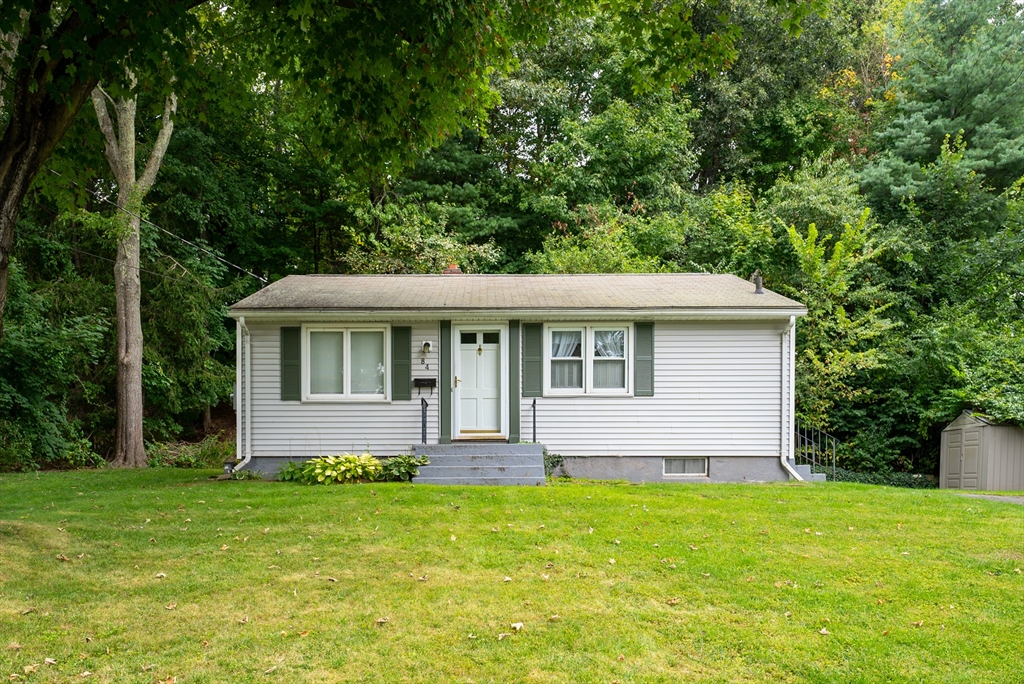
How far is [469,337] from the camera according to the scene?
11.6 m

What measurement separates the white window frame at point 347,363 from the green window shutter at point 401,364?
8cm

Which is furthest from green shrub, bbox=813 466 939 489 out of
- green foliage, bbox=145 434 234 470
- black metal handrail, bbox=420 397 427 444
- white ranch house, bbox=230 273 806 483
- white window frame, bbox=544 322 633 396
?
green foliage, bbox=145 434 234 470

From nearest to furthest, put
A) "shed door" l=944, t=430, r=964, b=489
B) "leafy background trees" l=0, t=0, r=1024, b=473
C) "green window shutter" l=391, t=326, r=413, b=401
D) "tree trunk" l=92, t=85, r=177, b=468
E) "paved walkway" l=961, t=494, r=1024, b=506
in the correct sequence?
"leafy background trees" l=0, t=0, r=1024, b=473
"paved walkway" l=961, t=494, r=1024, b=506
"green window shutter" l=391, t=326, r=413, b=401
"shed door" l=944, t=430, r=964, b=489
"tree trunk" l=92, t=85, r=177, b=468

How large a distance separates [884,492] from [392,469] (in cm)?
739

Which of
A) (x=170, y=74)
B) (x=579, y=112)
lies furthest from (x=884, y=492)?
(x=579, y=112)

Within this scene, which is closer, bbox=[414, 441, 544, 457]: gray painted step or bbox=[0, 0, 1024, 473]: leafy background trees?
bbox=[0, 0, 1024, 473]: leafy background trees

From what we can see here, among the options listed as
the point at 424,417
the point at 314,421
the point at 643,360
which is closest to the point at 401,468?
the point at 424,417

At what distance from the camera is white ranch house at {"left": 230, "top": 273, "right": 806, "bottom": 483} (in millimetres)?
11305

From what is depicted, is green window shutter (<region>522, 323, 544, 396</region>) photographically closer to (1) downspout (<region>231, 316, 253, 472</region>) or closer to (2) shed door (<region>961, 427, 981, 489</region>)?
(1) downspout (<region>231, 316, 253, 472</region>)

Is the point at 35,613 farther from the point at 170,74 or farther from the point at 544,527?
the point at 170,74

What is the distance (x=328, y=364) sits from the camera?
1144 cm

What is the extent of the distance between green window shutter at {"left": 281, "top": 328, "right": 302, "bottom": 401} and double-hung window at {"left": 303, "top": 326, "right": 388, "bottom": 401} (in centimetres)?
15

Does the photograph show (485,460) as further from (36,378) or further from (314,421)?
(36,378)

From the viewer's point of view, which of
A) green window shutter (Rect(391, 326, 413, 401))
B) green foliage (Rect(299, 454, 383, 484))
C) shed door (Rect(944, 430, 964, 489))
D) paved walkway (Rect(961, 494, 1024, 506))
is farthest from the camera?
shed door (Rect(944, 430, 964, 489))
